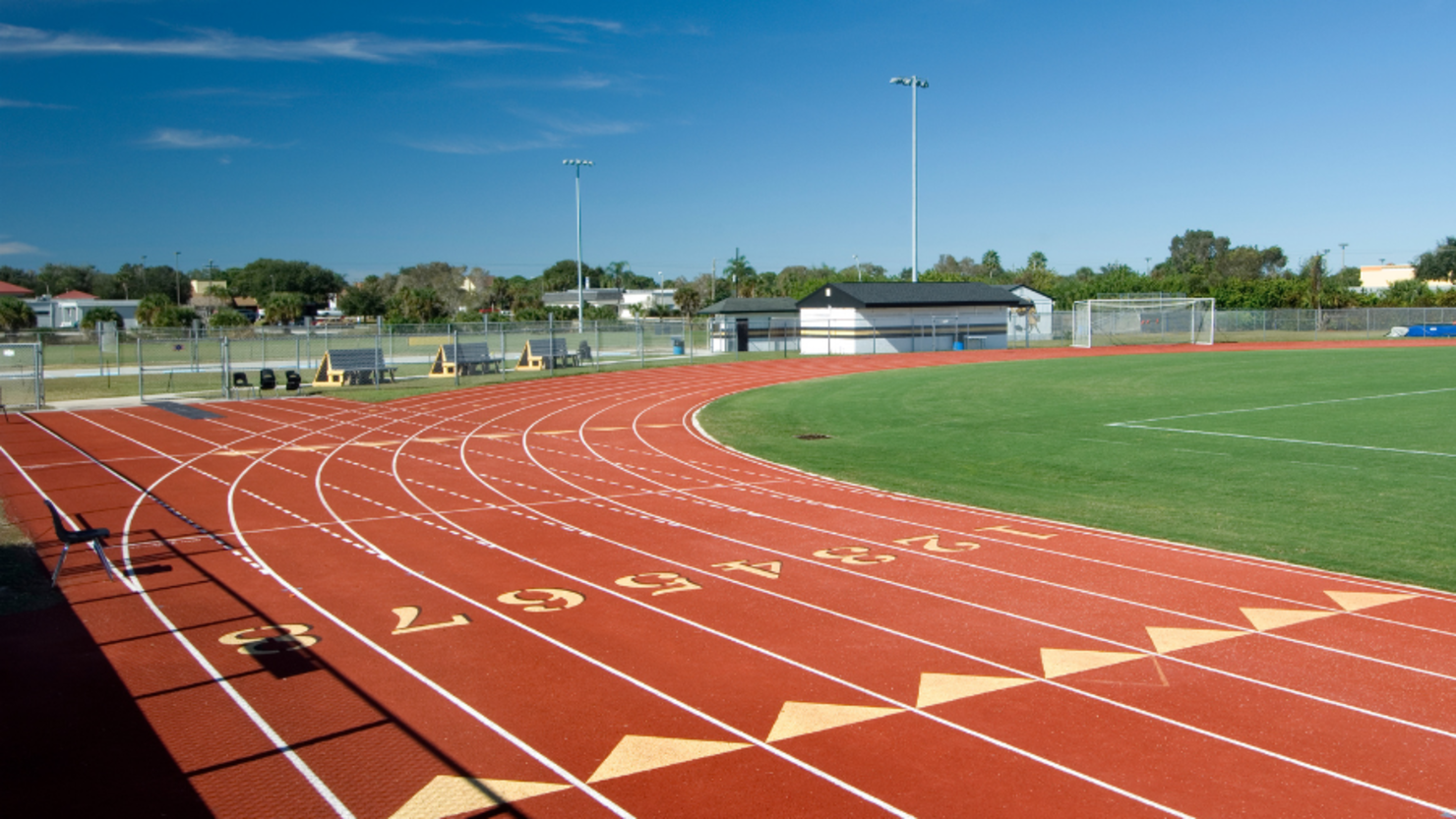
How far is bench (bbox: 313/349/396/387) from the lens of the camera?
121 ft

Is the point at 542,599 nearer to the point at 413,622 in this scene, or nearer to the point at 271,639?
the point at 413,622

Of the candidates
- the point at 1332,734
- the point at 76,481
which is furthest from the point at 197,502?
the point at 1332,734

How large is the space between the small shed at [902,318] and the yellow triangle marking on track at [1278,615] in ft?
146

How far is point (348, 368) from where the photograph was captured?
37.0 m

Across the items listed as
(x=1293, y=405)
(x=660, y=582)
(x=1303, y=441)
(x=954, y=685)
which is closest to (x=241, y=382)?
(x=660, y=582)

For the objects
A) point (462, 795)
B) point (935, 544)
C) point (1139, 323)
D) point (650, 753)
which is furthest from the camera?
point (1139, 323)

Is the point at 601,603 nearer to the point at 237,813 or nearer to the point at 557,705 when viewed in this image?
the point at 557,705

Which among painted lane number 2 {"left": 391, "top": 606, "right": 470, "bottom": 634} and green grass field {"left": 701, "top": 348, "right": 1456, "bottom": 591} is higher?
green grass field {"left": 701, "top": 348, "right": 1456, "bottom": 591}

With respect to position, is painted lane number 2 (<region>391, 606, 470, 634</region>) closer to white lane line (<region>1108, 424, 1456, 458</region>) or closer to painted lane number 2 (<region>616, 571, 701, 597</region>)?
painted lane number 2 (<region>616, 571, 701, 597</region>)

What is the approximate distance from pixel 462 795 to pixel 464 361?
116 feet

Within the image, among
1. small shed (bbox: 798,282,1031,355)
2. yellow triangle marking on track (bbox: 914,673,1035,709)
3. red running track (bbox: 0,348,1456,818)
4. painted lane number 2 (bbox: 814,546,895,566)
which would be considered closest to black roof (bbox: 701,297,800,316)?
small shed (bbox: 798,282,1031,355)

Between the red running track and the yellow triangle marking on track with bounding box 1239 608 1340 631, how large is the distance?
4 centimetres

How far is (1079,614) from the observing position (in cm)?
920

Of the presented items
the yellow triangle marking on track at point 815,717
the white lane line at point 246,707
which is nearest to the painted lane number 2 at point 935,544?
the yellow triangle marking on track at point 815,717
